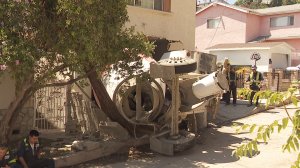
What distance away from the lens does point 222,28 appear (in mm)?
39188

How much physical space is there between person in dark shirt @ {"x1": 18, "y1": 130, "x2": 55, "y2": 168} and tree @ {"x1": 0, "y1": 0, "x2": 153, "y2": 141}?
1203 millimetres

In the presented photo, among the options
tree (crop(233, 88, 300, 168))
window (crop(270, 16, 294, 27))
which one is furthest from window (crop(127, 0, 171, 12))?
window (crop(270, 16, 294, 27))

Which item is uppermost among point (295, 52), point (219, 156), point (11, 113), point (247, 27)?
point (247, 27)

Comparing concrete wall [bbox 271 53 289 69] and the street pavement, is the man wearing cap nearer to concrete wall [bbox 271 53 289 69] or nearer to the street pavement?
the street pavement

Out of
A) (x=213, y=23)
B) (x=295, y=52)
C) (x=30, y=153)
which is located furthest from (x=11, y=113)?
(x=213, y=23)

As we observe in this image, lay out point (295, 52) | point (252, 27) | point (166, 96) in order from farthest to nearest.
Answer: point (252, 27) < point (295, 52) < point (166, 96)

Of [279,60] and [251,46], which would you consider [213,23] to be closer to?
[251,46]

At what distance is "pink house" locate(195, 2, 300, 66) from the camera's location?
36344mm

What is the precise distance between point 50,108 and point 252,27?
29.3m

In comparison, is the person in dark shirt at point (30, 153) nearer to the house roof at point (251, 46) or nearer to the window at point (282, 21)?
the house roof at point (251, 46)

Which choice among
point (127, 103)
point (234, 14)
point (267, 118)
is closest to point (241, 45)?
point (234, 14)

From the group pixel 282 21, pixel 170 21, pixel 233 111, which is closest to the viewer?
pixel 233 111

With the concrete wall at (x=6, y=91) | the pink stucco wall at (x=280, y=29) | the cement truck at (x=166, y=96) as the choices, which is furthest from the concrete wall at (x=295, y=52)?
the concrete wall at (x=6, y=91)

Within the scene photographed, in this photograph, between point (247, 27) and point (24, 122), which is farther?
point (247, 27)
